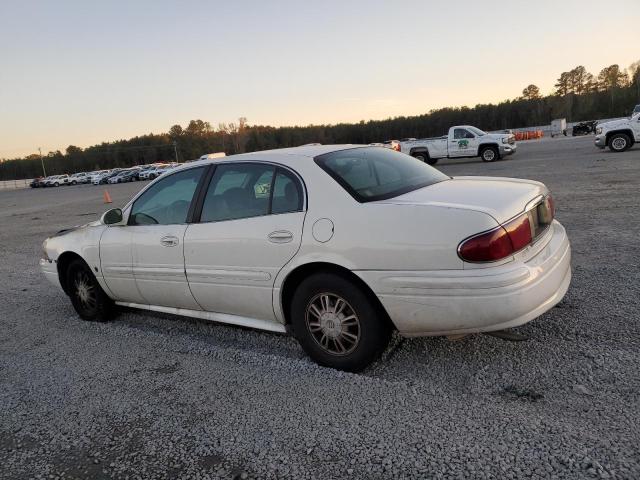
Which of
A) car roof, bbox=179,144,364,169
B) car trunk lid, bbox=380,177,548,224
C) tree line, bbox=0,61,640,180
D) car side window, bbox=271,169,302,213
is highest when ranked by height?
tree line, bbox=0,61,640,180

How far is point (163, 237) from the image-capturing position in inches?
168

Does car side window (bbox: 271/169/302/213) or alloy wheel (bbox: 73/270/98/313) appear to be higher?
car side window (bbox: 271/169/302/213)

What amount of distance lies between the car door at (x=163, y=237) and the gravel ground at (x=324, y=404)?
1.42 feet

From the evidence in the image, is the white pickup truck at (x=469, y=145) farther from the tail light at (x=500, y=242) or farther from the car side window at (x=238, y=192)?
the tail light at (x=500, y=242)

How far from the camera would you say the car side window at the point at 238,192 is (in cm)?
376

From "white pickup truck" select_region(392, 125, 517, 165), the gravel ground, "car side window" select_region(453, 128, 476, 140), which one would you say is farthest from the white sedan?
"car side window" select_region(453, 128, 476, 140)

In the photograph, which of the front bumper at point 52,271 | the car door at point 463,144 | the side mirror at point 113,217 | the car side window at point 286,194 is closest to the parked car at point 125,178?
the car door at point 463,144

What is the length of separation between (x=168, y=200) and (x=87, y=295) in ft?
5.13

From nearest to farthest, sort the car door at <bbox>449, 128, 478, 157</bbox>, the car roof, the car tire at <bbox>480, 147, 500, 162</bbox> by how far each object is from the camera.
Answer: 1. the car roof
2. the car tire at <bbox>480, 147, 500, 162</bbox>
3. the car door at <bbox>449, 128, 478, 157</bbox>

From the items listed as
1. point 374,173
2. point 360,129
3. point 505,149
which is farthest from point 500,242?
point 360,129

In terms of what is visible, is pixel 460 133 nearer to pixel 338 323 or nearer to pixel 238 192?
pixel 238 192

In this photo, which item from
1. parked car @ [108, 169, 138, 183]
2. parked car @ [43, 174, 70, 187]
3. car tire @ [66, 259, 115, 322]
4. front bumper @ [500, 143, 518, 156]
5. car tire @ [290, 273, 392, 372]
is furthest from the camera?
parked car @ [43, 174, 70, 187]

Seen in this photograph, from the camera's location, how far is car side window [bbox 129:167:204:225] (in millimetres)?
4258

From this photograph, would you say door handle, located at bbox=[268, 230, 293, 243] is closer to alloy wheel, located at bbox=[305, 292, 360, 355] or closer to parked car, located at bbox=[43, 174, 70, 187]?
alloy wheel, located at bbox=[305, 292, 360, 355]
